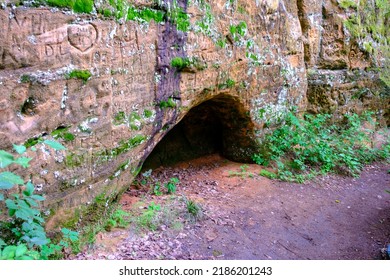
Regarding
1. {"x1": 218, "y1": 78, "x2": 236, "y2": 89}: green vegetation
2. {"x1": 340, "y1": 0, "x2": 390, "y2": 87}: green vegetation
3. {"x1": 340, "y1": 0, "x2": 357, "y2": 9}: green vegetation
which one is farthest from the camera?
{"x1": 340, "y1": 0, "x2": 390, "y2": 87}: green vegetation

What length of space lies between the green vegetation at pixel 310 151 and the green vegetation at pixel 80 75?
3764 mm

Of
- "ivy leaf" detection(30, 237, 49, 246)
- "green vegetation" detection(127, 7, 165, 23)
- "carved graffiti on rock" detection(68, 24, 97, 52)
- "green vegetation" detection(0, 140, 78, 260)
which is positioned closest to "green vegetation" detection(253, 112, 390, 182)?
"green vegetation" detection(127, 7, 165, 23)

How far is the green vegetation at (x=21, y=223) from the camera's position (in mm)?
2012

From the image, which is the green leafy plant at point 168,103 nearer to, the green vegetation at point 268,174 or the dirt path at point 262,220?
the dirt path at point 262,220

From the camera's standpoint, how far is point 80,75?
3.05 m

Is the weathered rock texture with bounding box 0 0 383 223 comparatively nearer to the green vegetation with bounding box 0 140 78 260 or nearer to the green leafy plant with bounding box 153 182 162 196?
the green vegetation with bounding box 0 140 78 260

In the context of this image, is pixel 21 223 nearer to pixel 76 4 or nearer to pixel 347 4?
pixel 76 4

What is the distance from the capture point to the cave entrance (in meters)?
6.03

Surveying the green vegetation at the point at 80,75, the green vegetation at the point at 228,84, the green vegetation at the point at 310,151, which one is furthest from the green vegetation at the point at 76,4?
the green vegetation at the point at 310,151

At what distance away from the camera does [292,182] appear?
5.69 meters

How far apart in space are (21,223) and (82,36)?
1.65 meters

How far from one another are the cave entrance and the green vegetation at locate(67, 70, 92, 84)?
115 inches

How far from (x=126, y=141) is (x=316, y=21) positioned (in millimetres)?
5763

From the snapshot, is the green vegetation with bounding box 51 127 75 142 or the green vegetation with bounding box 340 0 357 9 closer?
the green vegetation with bounding box 51 127 75 142
